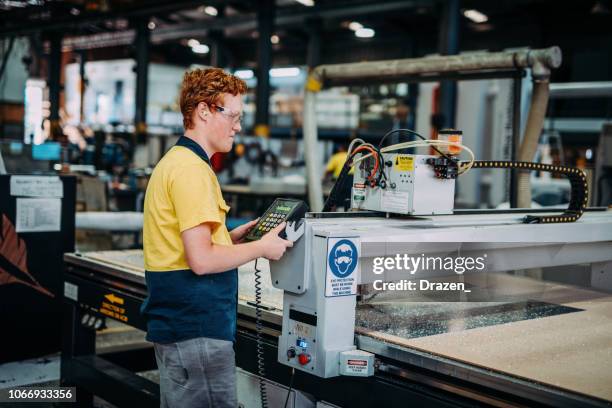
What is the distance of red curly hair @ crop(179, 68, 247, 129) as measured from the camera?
1.80 meters

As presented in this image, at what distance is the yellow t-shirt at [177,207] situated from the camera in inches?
67.6

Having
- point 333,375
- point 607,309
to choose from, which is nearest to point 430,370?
point 333,375

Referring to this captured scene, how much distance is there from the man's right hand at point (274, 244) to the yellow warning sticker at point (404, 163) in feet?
1.53

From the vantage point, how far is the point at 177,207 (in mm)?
1728

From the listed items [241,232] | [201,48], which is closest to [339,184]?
[241,232]

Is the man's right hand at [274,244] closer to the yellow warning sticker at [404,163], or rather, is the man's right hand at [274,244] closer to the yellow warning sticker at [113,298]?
the yellow warning sticker at [404,163]

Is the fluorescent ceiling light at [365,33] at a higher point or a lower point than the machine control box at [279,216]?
higher

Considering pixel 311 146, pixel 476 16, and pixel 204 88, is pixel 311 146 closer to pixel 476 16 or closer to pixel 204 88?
pixel 204 88

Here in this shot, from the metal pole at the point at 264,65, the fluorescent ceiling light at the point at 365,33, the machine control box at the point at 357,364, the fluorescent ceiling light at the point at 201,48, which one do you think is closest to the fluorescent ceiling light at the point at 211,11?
the fluorescent ceiling light at the point at 201,48

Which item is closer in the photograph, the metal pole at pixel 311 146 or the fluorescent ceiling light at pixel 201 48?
the metal pole at pixel 311 146

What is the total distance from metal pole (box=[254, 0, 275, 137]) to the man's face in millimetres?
10831

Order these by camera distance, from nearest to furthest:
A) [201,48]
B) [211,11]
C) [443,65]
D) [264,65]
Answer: [443,65] → [264,65] → [211,11] → [201,48]

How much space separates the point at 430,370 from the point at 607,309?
3.58 ft

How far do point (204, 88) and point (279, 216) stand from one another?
0.41 m
